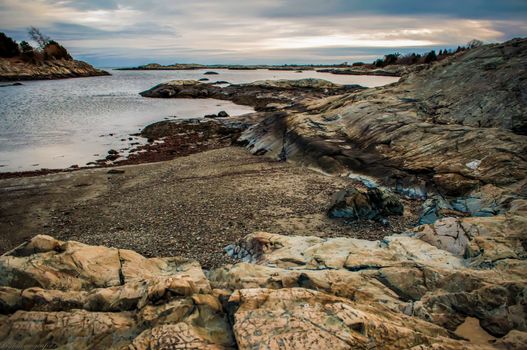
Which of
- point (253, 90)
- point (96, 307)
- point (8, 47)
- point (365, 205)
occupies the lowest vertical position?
point (365, 205)

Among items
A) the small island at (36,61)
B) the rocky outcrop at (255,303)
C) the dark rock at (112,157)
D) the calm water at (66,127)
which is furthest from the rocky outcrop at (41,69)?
the rocky outcrop at (255,303)

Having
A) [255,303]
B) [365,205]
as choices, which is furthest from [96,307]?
[365,205]

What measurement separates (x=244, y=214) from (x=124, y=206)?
743cm

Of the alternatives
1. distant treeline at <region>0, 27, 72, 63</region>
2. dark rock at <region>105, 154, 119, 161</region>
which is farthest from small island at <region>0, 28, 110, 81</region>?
dark rock at <region>105, 154, 119, 161</region>

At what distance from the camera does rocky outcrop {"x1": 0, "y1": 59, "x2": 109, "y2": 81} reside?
438 feet

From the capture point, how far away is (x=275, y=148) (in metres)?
30.0

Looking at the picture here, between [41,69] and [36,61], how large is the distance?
5.65 meters

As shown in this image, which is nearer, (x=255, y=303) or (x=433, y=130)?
(x=255, y=303)

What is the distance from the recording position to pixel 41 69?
146875 millimetres

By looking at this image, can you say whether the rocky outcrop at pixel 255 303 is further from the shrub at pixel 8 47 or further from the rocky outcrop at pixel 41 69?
the shrub at pixel 8 47

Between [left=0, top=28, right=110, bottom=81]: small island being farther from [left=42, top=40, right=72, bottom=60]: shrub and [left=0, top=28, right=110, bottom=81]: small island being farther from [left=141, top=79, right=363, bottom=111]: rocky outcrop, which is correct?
[left=141, top=79, right=363, bottom=111]: rocky outcrop

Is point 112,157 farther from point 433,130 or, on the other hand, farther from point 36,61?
point 36,61

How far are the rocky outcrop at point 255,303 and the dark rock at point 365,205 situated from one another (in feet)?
19.1

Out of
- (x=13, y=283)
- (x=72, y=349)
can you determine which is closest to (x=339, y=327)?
(x=72, y=349)
